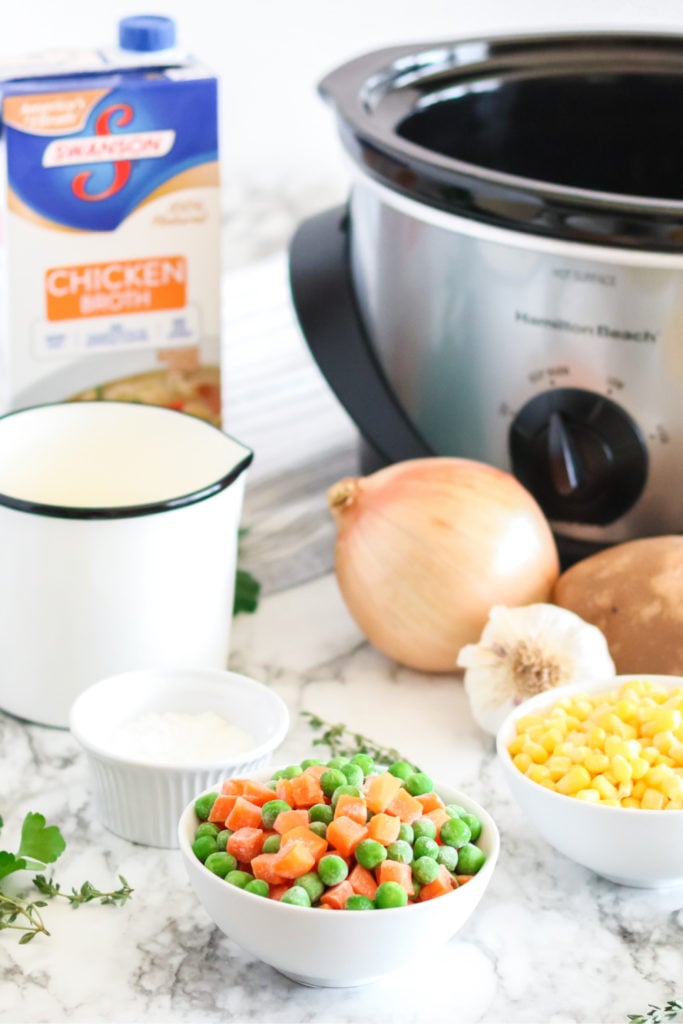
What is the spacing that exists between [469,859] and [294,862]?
0.09 metres

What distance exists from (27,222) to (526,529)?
16.2 inches

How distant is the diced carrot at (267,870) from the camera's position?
2.16 ft

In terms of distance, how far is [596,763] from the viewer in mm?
755

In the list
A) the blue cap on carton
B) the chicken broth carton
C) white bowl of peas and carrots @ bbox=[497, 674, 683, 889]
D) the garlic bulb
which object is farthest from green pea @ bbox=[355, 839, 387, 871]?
the blue cap on carton

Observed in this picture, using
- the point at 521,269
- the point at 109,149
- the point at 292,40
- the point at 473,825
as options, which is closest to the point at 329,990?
the point at 473,825

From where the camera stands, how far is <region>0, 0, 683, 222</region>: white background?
1.58 m

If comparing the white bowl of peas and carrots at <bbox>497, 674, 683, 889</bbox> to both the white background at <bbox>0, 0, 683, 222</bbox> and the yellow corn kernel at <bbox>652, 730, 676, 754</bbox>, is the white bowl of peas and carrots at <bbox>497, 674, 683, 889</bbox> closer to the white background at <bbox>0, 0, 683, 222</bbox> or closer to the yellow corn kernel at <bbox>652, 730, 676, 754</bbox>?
the yellow corn kernel at <bbox>652, 730, 676, 754</bbox>

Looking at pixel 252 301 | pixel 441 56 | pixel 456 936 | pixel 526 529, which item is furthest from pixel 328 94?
pixel 456 936

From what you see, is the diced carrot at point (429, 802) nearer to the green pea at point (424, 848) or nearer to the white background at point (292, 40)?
the green pea at point (424, 848)

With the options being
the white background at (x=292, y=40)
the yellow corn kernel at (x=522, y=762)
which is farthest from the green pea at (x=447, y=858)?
the white background at (x=292, y=40)

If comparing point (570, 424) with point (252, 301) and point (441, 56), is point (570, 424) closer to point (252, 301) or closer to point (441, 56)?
point (441, 56)

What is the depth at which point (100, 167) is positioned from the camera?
1002 millimetres

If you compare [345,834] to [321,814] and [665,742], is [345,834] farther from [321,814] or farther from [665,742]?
[665,742]

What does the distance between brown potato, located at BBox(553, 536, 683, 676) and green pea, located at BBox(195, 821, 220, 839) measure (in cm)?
33
